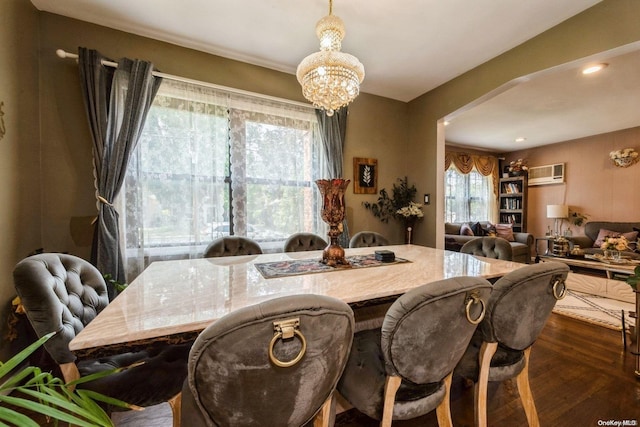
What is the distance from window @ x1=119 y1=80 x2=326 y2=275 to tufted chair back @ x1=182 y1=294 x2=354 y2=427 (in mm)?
2106

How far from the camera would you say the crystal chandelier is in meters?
1.77

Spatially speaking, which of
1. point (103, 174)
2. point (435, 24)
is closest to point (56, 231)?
point (103, 174)

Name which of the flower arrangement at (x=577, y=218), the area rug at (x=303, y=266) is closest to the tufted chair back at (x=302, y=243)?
the area rug at (x=303, y=266)

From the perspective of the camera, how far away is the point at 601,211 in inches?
204

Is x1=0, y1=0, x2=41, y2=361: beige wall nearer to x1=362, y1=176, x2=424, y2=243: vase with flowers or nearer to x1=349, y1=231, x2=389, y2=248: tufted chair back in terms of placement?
x1=349, y1=231, x2=389, y2=248: tufted chair back

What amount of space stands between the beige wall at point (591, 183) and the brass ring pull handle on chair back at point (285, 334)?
23.1 feet

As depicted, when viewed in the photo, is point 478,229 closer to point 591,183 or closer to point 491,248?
point 591,183

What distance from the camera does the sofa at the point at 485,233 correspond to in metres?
A: 4.62

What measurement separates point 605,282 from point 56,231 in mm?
5835

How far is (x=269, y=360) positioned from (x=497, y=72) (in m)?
3.32

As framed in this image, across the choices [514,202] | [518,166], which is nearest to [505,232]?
[514,202]

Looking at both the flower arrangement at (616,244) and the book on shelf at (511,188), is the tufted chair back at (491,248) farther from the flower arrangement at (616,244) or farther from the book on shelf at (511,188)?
the book on shelf at (511,188)

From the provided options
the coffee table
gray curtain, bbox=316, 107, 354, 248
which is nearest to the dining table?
A: gray curtain, bbox=316, 107, 354, 248

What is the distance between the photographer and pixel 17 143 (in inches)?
73.2
